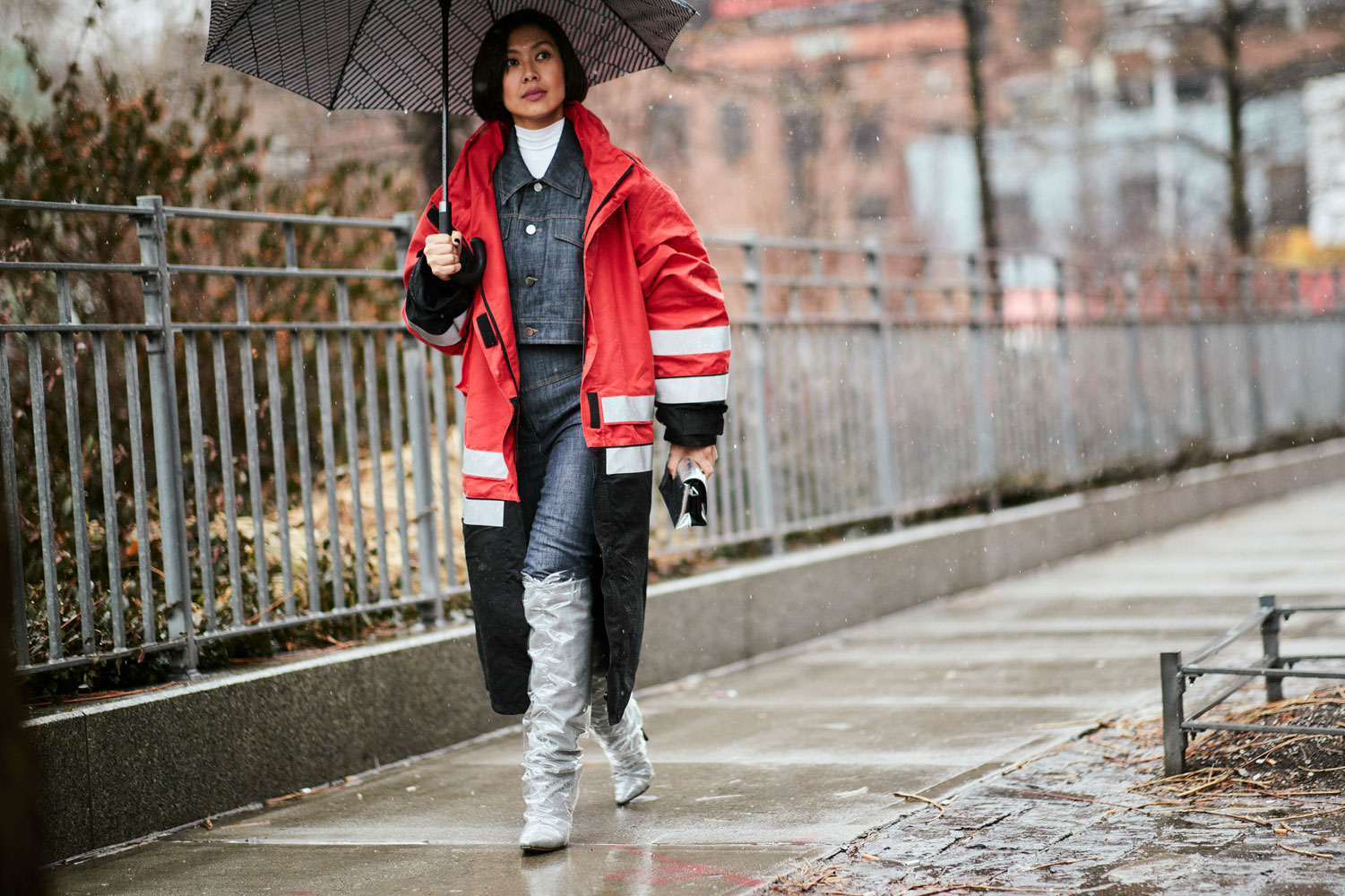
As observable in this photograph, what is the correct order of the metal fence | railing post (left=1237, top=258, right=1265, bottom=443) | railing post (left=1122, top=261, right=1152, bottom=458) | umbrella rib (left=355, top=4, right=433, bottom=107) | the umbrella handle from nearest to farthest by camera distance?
the umbrella handle → umbrella rib (left=355, top=4, right=433, bottom=107) → the metal fence → railing post (left=1122, top=261, right=1152, bottom=458) → railing post (left=1237, top=258, right=1265, bottom=443)

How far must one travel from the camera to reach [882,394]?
30.1 feet

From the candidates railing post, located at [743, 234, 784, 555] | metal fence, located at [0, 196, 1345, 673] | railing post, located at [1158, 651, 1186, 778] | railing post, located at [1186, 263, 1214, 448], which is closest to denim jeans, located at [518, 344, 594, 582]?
metal fence, located at [0, 196, 1345, 673]

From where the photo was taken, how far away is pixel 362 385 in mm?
6707

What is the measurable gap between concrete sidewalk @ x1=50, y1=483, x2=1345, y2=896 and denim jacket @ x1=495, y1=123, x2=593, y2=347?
1.37 m

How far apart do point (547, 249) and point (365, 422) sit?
3.08m

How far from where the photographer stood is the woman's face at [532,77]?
435 centimetres

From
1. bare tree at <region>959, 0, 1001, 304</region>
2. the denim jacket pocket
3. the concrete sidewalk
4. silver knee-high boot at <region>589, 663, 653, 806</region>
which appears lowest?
the concrete sidewalk

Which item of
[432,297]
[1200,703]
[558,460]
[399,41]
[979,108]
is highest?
[979,108]

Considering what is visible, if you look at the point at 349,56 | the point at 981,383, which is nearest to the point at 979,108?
the point at 981,383

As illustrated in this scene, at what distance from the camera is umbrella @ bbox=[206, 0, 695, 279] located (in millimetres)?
4523

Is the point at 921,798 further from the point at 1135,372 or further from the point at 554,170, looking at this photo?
the point at 1135,372

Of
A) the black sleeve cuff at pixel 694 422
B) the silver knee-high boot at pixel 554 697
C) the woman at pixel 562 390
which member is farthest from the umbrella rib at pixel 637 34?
the silver knee-high boot at pixel 554 697

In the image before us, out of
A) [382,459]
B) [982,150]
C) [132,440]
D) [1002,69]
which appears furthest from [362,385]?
[1002,69]

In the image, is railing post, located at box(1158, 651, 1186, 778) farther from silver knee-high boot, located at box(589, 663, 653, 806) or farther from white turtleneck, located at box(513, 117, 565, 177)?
white turtleneck, located at box(513, 117, 565, 177)
